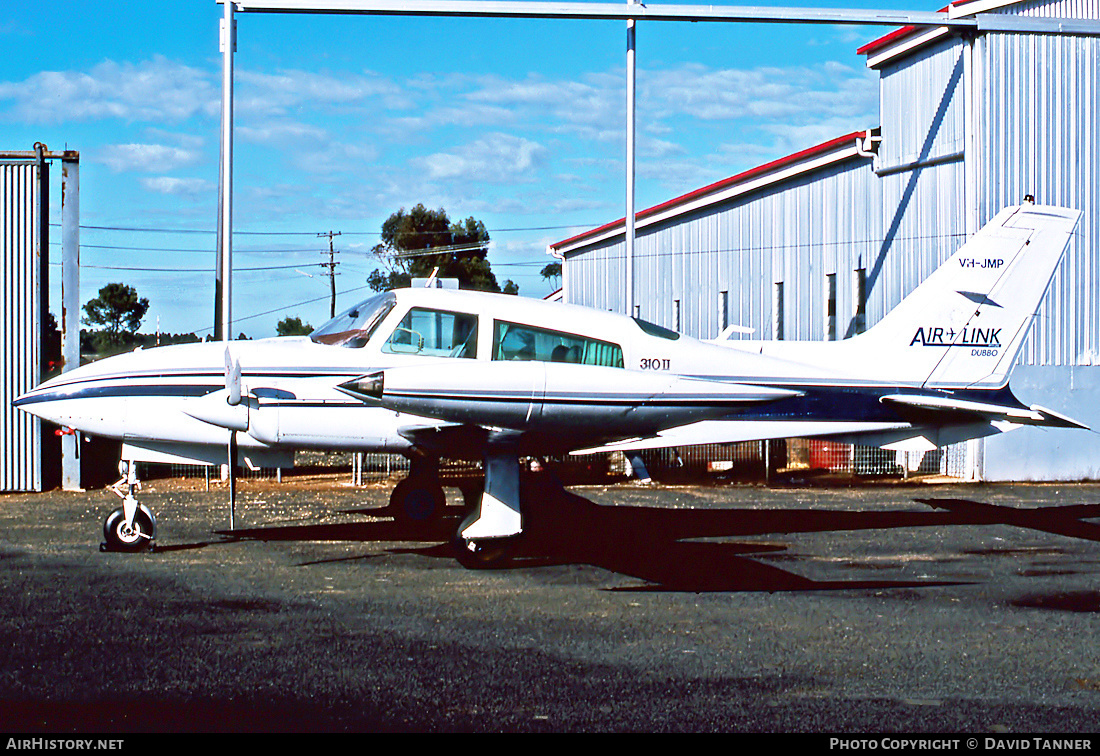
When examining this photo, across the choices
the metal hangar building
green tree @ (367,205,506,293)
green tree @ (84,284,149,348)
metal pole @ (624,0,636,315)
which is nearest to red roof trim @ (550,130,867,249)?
the metal hangar building

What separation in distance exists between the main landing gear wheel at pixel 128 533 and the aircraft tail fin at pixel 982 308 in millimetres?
8205

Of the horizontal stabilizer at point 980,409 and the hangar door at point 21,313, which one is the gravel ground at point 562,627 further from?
the hangar door at point 21,313

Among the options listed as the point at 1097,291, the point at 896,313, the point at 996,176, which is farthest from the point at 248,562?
the point at 1097,291

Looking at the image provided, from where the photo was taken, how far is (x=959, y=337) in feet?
40.4

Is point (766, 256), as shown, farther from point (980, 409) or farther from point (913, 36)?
→ point (980, 409)

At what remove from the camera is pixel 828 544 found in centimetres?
1100

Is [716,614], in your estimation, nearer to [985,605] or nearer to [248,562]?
[985,605]

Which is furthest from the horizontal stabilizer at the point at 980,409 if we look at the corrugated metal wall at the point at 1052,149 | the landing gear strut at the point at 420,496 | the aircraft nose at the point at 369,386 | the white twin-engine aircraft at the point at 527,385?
the corrugated metal wall at the point at 1052,149

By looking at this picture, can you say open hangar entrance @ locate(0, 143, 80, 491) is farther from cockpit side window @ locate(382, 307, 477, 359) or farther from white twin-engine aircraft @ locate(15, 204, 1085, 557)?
cockpit side window @ locate(382, 307, 477, 359)

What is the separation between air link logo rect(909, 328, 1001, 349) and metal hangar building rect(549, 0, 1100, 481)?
5.69 meters

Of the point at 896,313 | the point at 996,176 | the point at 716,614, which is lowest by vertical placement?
the point at 716,614

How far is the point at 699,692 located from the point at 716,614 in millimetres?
2166

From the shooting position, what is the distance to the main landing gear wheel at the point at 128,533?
32.9 feet

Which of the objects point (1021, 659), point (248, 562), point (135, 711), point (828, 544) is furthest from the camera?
point (828, 544)
